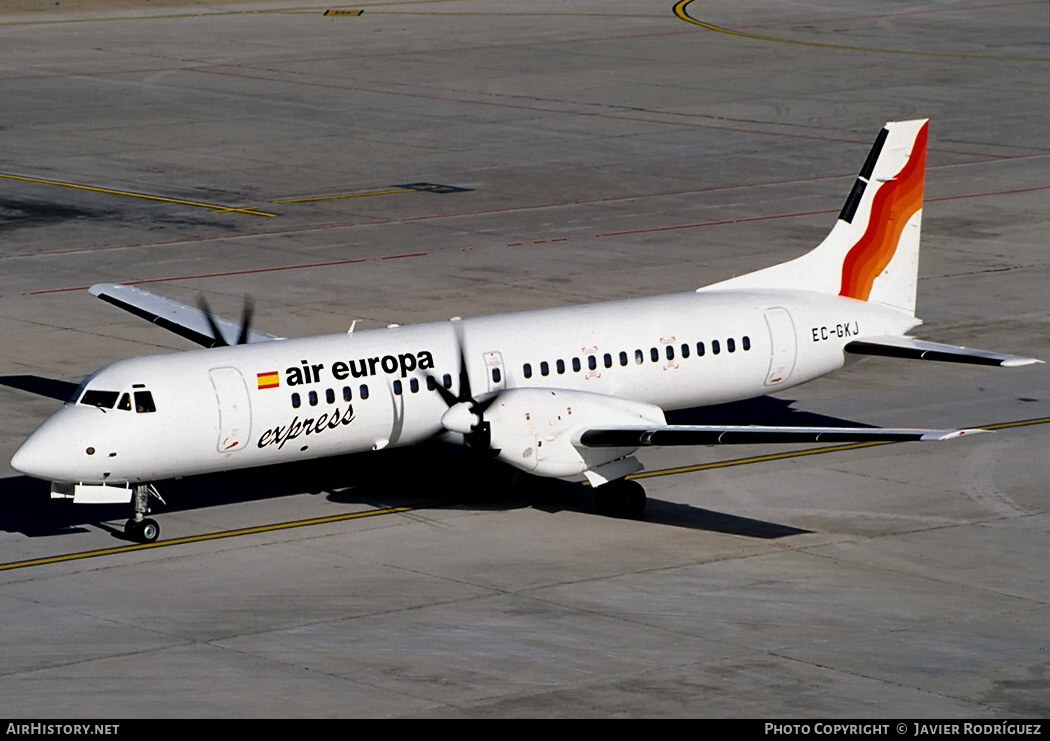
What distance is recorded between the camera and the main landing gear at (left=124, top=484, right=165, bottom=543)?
92.6 ft

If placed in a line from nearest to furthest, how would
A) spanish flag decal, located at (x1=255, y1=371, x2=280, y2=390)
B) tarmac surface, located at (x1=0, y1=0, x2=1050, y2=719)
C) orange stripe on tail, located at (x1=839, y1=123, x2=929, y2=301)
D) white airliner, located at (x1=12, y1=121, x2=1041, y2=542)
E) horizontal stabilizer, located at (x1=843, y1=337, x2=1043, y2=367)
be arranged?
tarmac surface, located at (x1=0, y1=0, x2=1050, y2=719)
white airliner, located at (x1=12, y1=121, x2=1041, y2=542)
spanish flag decal, located at (x1=255, y1=371, x2=280, y2=390)
horizontal stabilizer, located at (x1=843, y1=337, x2=1043, y2=367)
orange stripe on tail, located at (x1=839, y1=123, x2=929, y2=301)

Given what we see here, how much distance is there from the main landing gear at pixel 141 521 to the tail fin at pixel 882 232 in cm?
1163

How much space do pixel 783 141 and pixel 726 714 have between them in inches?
1781

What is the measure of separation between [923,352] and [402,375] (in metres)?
9.38

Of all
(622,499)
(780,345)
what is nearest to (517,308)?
(780,345)

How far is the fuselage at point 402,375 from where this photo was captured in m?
27.4

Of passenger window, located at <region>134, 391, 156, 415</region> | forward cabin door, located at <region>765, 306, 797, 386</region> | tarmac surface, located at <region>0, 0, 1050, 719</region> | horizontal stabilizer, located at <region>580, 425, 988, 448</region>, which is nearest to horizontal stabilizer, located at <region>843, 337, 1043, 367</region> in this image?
forward cabin door, located at <region>765, 306, 797, 386</region>

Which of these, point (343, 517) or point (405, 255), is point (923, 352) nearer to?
point (343, 517)

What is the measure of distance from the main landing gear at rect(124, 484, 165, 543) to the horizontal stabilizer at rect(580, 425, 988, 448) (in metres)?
6.80

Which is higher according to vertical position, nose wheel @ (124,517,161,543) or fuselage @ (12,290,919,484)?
fuselage @ (12,290,919,484)

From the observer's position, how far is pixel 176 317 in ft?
117

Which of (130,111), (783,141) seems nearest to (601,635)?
(783,141)

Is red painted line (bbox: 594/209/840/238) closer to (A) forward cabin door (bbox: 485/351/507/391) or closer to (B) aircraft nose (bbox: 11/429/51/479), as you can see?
(A) forward cabin door (bbox: 485/351/507/391)
